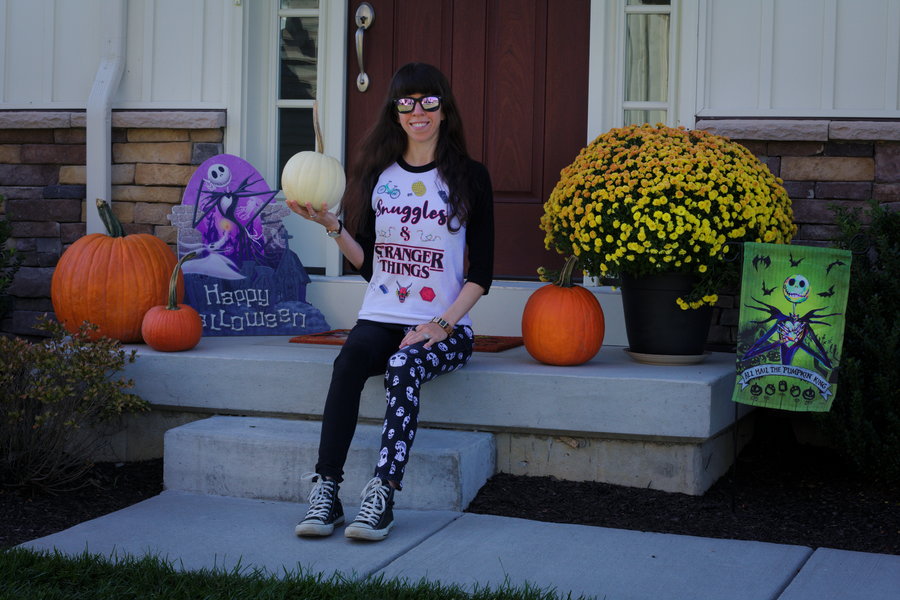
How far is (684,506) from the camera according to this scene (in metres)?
3.39

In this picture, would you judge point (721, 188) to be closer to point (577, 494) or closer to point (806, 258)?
point (806, 258)

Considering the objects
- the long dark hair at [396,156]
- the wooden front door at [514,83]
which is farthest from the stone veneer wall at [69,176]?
Answer: the long dark hair at [396,156]

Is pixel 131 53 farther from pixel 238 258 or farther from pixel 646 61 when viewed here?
pixel 646 61

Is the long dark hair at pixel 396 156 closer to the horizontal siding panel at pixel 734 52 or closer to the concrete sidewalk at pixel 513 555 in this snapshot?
the concrete sidewalk at pixel 513 555

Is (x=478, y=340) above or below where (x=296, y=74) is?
Result: below

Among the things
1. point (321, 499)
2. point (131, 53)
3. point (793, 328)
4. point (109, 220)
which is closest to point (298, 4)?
point (131, 53)

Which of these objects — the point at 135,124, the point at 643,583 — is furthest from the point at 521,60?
the point at 643,583

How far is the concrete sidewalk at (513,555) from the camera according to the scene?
265 cm

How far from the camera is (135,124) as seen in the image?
16.2ft

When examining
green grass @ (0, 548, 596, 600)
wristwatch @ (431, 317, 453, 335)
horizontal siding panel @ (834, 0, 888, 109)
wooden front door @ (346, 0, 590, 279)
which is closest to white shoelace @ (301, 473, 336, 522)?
green grass @ (0, 548, 596, 600)

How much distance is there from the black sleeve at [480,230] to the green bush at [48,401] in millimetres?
1338

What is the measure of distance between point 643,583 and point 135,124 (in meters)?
3.46

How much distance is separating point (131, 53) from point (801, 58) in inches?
124

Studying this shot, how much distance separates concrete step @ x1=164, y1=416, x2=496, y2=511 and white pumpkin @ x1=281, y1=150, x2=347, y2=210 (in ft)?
2.75
